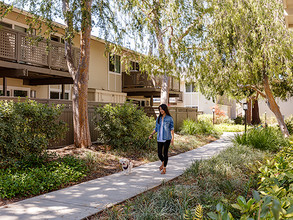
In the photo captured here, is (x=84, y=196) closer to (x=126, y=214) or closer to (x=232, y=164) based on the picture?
(x=126, y=214)

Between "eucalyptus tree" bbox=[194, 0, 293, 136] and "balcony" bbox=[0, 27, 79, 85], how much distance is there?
6.40 metres

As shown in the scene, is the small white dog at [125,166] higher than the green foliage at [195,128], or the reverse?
the green foliage at [195,128]

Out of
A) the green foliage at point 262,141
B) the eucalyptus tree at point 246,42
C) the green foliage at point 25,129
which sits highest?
the eucalyptus tree at point 246,42

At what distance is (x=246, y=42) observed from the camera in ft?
48.4

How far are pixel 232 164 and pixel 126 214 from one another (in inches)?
199

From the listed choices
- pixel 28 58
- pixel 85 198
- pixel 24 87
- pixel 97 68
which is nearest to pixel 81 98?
pixel 28 58

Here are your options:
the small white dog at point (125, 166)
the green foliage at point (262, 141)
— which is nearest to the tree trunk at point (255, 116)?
the green foliage at point (262, 141)

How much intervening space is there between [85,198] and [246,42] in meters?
11.5

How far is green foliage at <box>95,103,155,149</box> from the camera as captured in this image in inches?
452

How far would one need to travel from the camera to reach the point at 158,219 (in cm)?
464

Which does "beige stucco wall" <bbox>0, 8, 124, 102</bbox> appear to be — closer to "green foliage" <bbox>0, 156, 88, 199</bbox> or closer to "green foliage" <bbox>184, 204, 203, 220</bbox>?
"green foliage" <bbox>0, 156, 88, 199</bbox>

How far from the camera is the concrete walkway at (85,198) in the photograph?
5.17 metres

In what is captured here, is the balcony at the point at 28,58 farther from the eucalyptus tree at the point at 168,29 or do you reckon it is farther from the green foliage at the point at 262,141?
the green foliage at the point at 262,141

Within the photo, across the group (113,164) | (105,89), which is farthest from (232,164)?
(105,89)
